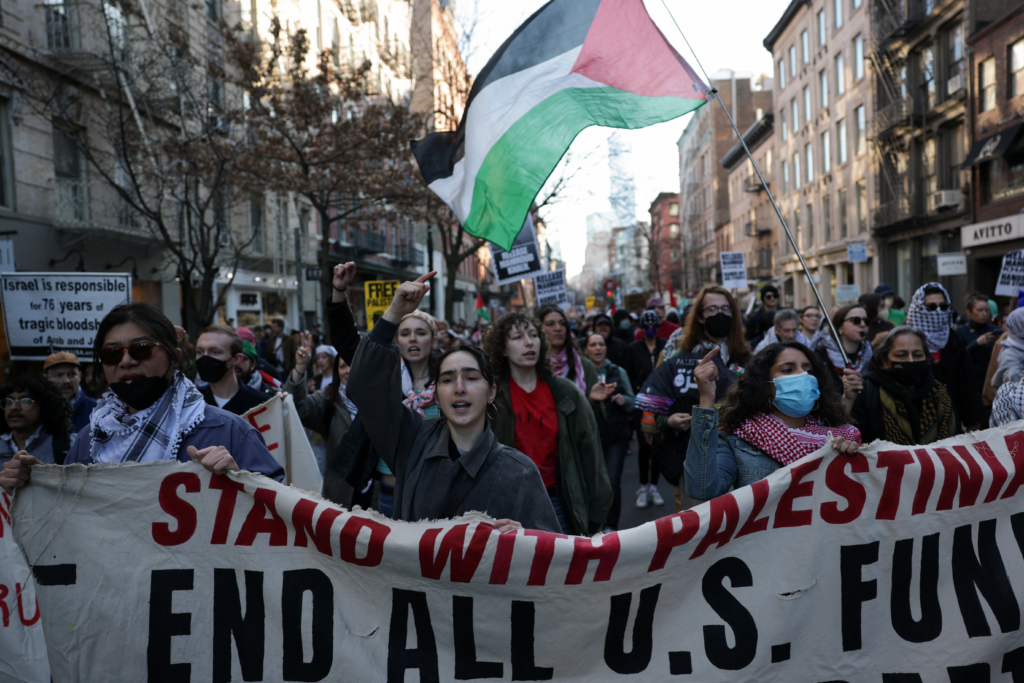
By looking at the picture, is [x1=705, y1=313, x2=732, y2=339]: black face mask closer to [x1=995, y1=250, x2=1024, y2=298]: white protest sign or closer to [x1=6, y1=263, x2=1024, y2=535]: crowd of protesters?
[x1=6, y1=263, x2=1024, y2=535]: crowd of protesters

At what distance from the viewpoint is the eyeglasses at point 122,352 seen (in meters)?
2.71

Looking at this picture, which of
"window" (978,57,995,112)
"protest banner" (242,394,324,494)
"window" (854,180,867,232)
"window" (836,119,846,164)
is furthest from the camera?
"window" (836,119,846,164)

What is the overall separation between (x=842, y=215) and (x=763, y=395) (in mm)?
37669

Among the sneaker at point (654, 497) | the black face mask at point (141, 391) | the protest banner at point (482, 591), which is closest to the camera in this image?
the protest banner at point (482, 591)

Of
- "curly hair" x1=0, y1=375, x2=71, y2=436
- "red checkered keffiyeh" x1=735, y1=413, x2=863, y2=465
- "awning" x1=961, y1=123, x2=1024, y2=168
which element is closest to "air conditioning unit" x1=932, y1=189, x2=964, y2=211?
"awning" x1=961, y1=123, x2=1024, y2=168

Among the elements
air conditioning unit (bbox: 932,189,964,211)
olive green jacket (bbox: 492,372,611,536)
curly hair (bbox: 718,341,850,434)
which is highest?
air conditioning unit (bbox: 932,189,964,211)

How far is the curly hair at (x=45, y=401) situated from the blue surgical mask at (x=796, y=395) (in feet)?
13.2

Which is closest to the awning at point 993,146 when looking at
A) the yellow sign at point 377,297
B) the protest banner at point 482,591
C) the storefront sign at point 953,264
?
the storefront sign at point 953,264

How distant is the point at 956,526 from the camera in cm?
288

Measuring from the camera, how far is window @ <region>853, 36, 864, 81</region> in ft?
111

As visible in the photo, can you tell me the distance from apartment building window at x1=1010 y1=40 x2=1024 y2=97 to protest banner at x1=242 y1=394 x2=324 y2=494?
23.3 meters

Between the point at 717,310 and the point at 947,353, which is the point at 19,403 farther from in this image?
the point at 947,353

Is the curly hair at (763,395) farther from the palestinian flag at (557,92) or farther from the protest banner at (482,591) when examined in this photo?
the palestinian flag at (557,92)

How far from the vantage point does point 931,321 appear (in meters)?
6.81
